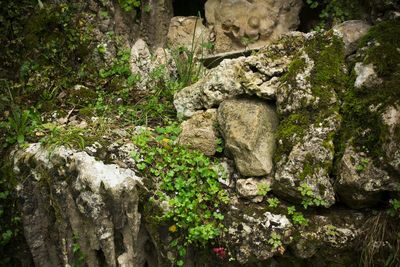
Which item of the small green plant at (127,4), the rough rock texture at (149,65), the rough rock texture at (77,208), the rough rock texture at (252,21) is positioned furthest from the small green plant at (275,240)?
the small green plant at (127,4)

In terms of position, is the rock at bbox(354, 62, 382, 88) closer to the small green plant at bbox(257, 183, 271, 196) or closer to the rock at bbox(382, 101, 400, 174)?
the rock at bbox(382, 101, 400, 174)

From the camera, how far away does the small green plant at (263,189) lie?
3.75m

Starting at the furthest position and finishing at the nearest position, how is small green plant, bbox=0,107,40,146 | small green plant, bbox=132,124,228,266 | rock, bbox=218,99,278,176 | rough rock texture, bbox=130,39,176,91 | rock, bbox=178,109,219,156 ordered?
rough rock texture, bbox=130,39,176,91 → small green plant, bbox=0,107,40,146 → rock, bbox=178,109,219,156 → rock, bbox=218,99,278,176 → small green plant, bbox=132,124,228,266

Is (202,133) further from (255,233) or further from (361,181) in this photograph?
(361,181)

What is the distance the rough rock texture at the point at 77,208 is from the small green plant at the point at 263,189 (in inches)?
42.3

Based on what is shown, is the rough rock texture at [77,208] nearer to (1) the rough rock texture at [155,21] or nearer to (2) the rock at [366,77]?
(2) the rock at [366,77]

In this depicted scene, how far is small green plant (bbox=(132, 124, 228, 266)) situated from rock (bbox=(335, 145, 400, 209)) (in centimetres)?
101

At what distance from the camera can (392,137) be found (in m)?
3.34

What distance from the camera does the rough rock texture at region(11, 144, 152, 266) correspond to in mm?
3789

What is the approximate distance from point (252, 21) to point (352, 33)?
1730 millimetres

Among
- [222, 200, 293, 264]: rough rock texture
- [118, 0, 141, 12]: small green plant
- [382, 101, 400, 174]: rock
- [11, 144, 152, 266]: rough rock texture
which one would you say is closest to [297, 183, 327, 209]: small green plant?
[222, 200, 293, 264]: rough rock texture

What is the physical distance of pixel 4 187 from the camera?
14.3ft

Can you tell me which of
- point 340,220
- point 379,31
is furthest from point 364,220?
point 379,31

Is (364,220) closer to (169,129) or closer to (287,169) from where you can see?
(287,169)
